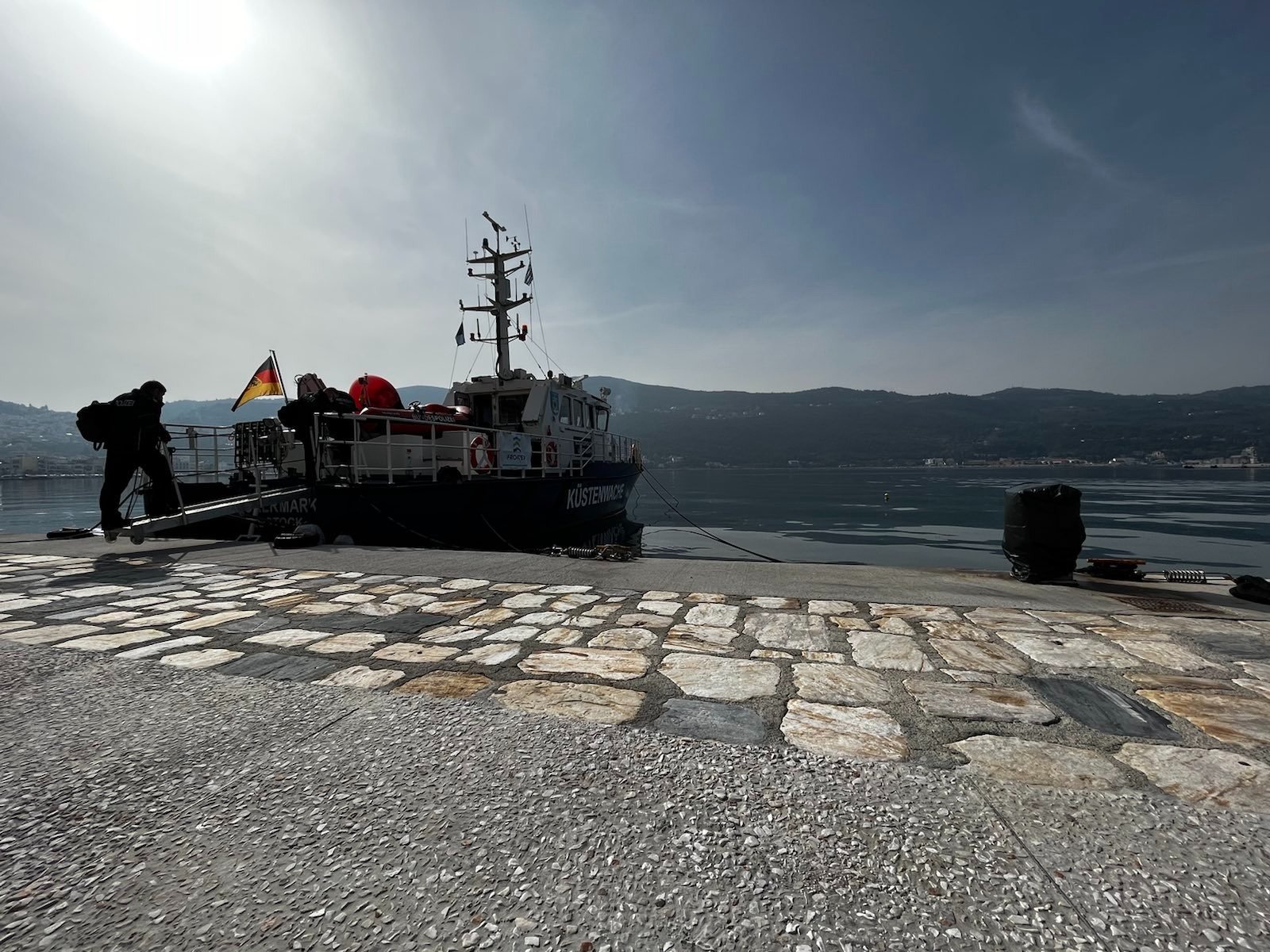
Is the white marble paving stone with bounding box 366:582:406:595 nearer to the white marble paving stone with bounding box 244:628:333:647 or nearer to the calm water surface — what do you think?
the white marble paving stone with bounding box 244:628:333:647

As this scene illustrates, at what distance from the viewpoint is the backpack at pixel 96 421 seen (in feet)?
20.8

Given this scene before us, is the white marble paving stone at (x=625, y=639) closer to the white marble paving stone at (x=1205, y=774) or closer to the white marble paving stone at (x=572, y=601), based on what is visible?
the white marble paving stone at (x=572, y=601)

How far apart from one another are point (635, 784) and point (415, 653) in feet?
5.10

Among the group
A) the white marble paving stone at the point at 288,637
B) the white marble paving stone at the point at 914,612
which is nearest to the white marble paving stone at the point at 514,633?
the white marble paving stone at the point at 288,637

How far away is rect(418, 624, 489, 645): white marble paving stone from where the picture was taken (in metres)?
2.83

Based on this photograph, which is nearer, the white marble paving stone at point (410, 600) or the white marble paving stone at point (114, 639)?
the white marble paving stone at point (114, 639)

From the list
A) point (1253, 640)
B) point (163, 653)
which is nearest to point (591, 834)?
point (163, 653)

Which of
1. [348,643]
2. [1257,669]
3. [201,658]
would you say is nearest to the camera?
[1257,669]

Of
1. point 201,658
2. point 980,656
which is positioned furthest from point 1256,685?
point 201,658

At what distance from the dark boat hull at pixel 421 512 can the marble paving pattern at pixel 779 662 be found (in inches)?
150

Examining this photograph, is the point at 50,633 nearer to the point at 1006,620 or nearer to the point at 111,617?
the point at 111,617

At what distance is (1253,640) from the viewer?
2.82 meters

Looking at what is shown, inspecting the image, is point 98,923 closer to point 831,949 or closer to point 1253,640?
point 831,949

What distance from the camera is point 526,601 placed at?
3.79 meters
